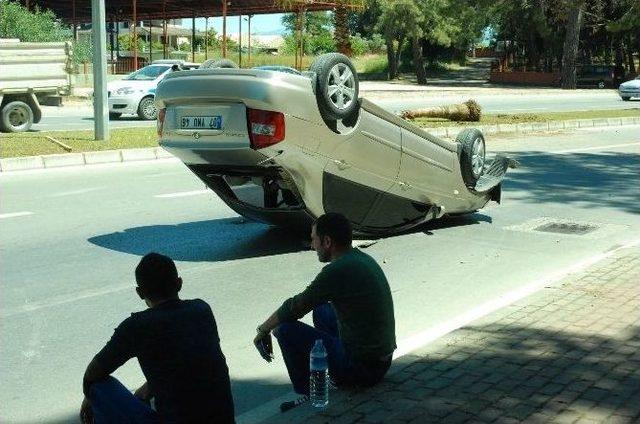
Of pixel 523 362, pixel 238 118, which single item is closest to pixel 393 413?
pixel 523 362

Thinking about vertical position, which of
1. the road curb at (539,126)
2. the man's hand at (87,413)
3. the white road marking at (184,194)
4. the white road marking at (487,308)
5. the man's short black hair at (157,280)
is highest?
the man's short black hair at (157,280)

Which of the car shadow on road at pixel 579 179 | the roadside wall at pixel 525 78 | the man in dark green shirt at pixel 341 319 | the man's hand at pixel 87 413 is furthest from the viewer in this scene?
the roadside wall at pixel 525 78

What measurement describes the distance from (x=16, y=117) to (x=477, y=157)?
1303cm

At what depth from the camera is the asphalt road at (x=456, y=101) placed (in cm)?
2434

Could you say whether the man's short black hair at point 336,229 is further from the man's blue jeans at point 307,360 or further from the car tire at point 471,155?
the car tire at point 471,155

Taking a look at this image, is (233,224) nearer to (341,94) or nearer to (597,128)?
(341,94)

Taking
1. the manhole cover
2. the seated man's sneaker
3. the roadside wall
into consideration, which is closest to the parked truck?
the manhole cover

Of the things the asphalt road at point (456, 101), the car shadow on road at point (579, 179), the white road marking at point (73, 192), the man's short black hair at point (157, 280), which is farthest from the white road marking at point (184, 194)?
the asphalt road at point (456, 101)

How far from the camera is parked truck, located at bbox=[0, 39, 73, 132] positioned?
774 inches

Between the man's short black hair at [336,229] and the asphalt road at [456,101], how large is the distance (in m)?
17.6

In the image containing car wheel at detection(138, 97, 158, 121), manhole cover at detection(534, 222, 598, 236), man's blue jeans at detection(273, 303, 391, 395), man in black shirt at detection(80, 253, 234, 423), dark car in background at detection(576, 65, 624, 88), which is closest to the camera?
man in black shirt at detection(80, 253, 234, 423)

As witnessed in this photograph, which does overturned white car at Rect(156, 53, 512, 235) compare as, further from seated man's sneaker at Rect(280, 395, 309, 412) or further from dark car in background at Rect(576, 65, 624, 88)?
dark car in background at Rect(576, 65, 624, 88)

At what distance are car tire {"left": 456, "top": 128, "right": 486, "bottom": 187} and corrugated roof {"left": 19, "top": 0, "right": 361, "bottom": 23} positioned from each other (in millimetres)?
28786

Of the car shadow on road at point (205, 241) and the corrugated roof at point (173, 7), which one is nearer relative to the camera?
the car shadow on road at point (205, 241)
